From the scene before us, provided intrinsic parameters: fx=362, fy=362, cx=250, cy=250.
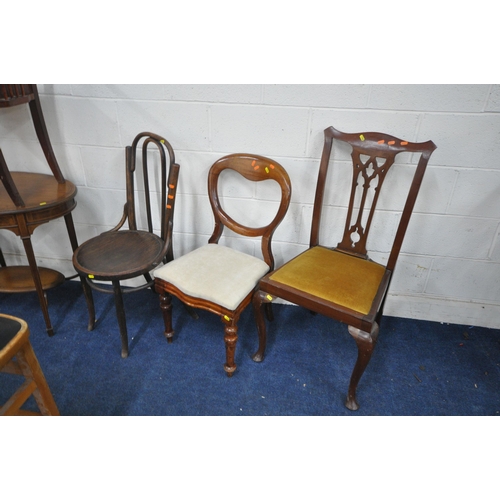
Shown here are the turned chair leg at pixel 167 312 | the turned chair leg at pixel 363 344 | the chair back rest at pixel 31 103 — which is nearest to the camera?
the turned chair leg at pixel 363 344

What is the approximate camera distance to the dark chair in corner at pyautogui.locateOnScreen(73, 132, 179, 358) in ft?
5.22

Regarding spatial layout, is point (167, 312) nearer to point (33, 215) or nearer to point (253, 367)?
point (253, 367)

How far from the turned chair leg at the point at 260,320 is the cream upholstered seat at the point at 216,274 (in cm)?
5

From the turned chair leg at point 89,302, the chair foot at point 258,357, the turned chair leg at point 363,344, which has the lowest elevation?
the chair foot at point 258,357

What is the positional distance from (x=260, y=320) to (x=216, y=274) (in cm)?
30

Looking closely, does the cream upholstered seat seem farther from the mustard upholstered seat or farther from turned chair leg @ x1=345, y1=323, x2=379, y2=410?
turned chair leg @ x1=345, y1=323, x2=379, y2=410

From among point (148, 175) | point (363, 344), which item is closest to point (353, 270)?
point (363, 344)

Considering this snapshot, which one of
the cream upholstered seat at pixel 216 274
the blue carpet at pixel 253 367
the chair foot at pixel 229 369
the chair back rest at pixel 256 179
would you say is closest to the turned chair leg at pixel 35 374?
the blue carpet at pixel 253 367

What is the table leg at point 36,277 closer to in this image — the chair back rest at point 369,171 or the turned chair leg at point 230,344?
the turned chair leg at point 230,344

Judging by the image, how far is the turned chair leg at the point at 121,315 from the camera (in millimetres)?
1615

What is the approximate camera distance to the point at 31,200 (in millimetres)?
1661

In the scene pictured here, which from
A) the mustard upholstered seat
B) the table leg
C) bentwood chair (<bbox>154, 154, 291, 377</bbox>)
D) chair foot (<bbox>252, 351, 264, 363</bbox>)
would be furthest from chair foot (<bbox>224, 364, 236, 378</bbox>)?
the table leg

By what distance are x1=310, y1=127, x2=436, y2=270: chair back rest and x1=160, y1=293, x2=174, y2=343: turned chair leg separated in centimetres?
75

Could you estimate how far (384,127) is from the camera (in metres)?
1.64
